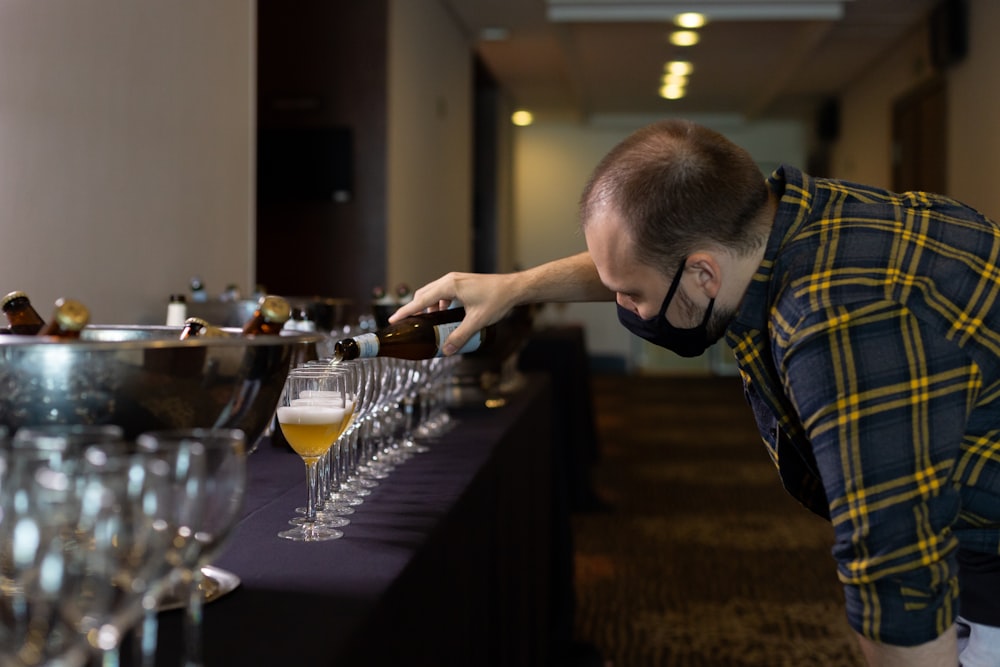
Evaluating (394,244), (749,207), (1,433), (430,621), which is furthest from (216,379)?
(394,244)

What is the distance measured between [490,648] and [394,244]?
470 centimetres

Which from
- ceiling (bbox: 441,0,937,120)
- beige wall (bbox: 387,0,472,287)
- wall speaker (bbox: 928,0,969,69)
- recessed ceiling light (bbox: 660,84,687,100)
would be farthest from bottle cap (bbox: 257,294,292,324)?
recessed ceiling light (bbox: 660,84,687,100)

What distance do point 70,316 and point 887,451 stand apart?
815 millimetres

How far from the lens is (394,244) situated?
6.46 m

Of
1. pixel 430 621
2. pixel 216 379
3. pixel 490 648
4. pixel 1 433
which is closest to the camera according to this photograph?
pixel 1 433

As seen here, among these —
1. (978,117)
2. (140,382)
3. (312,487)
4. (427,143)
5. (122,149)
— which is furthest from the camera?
(427,143)

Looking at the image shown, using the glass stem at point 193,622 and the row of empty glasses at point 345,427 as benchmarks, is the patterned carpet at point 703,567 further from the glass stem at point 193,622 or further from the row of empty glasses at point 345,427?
the glass stem at point 193,622

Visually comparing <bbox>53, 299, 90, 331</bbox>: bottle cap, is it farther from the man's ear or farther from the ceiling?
the ceiling

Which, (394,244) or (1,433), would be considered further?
(394,244)

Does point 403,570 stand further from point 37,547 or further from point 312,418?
point 37,547

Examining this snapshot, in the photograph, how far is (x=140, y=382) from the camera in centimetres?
104

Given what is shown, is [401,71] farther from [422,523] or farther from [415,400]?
[422,523]

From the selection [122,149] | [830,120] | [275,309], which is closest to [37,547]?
[275,309]

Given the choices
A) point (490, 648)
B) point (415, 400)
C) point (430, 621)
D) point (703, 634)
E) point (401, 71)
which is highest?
point (401, 71)
